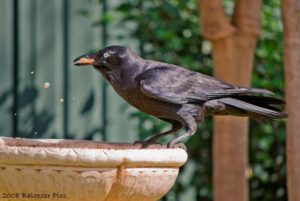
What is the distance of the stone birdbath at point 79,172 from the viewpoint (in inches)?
150

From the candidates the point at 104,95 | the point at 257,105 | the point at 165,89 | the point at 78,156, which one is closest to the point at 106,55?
the point at 165,89

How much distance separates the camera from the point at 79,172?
12.6ft

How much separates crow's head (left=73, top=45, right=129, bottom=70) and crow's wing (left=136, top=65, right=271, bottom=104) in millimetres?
131

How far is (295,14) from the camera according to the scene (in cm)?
561

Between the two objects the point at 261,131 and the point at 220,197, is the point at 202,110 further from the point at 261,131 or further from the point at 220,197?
the point at 261,131

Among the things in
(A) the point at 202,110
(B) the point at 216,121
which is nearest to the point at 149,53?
(B) the point at 216,121

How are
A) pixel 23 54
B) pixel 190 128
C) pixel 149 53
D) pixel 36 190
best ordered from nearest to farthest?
pixel 36 190, pixel 190 128, pixel 23 54, pixel 149 53

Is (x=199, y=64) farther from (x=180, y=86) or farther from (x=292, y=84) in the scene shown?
(x=180, y=86)

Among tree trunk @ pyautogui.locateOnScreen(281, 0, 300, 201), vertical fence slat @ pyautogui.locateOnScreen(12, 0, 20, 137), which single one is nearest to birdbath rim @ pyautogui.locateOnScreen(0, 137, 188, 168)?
tree trunk @ pyautogui.locateOnScreen(281, 0, 300, 201)

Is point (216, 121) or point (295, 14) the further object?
point (216, 121)

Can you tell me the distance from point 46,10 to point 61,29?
0.76 feet

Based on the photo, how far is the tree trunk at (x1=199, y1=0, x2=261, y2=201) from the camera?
6.29 m

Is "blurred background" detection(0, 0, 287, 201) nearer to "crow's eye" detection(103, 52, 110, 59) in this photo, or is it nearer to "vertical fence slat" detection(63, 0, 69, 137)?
"vertical fence slat" detection(63, 0, 69, 137)

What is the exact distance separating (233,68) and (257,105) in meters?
1.42
